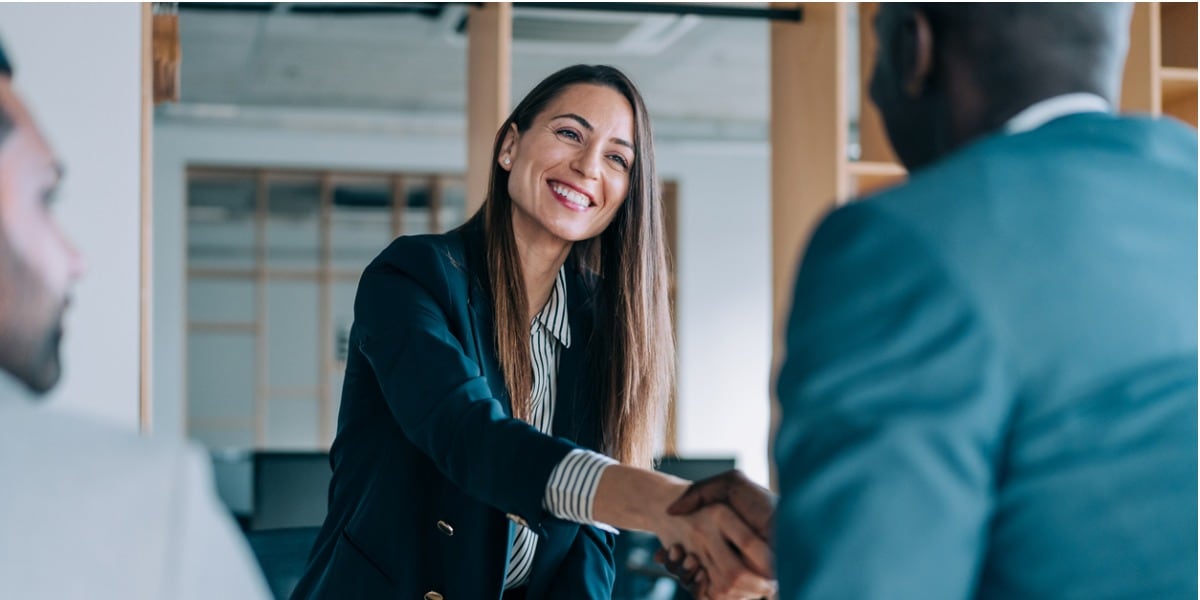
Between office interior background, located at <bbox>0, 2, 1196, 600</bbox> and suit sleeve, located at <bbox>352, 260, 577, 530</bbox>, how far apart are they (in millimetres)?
832

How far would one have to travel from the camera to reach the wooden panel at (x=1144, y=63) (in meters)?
3.53

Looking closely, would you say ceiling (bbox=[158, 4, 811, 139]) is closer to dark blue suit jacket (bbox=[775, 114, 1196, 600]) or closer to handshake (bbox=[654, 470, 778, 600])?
handshake (bbox=[654, 470, 778, 600])

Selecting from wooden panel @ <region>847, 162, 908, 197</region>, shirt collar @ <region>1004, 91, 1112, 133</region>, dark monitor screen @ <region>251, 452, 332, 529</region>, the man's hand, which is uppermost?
wooden panel @ <region>847, 162, 908, 197</region>

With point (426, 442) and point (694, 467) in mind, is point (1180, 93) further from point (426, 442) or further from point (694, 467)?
point (426, 442)

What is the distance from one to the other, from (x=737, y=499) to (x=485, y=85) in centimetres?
235

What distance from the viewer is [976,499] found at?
695mm

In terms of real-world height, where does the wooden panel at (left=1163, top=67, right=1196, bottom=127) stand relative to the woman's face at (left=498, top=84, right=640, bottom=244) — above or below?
above

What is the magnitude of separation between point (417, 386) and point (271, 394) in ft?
33.0

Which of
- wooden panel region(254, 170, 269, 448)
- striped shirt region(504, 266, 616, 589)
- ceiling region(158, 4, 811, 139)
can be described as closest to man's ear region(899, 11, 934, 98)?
striped shirt region(504, 266, 616, 589)

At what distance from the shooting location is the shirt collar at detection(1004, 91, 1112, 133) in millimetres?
781

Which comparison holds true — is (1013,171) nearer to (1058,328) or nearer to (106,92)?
(1058,328)

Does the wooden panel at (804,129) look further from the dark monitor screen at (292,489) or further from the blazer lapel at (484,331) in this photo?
the blazer lapel at (484,331)

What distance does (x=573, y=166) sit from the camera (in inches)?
69.8

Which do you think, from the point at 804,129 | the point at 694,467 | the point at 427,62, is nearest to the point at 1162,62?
the point at 804,129
